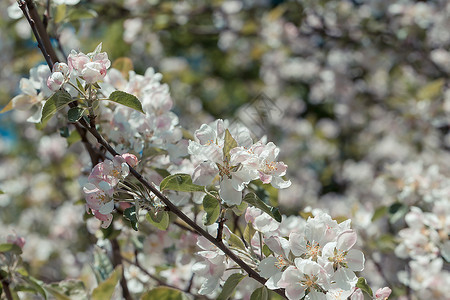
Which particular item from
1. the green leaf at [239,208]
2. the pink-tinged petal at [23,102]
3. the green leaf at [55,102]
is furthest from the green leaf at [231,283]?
the pink-tinged petal at [23,102]

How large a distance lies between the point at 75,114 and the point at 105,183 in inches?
6.0

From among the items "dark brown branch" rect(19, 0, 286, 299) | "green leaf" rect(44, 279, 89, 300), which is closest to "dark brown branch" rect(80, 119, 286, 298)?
"dark brown branch" rect(19, 0, 286, 299)

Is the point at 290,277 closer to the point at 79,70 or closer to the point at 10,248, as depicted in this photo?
the point at 79,70

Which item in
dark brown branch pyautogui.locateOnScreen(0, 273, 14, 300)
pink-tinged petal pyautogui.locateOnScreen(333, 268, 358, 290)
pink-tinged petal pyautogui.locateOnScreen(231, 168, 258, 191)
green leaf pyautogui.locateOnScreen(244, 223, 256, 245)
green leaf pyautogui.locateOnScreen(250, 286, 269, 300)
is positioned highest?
pink-tinged petal pyautogui.locateOnScreen(231, 168, 258, 191)

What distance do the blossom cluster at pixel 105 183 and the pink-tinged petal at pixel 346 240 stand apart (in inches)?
18.0

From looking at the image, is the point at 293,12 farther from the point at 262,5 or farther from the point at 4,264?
the point at 4,264

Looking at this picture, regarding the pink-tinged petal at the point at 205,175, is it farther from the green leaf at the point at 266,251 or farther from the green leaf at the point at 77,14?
the green leaf at the point at 77,14

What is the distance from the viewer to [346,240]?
38.2 inches

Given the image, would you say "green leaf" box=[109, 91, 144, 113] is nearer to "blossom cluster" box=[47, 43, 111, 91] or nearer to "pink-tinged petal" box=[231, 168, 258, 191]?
"blossom cluster" box=[47, 43, 111, 91]

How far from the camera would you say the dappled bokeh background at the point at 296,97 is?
2.81 metres

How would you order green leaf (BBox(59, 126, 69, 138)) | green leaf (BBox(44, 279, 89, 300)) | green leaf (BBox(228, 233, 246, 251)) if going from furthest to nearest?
green leaf (BBox(59, 126, 69, 138)) → green leaf (BBox(44, 279, 89, 300)) → green leaf (BBox(228, 233, 246, 251))

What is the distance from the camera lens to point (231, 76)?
5082 millimetres

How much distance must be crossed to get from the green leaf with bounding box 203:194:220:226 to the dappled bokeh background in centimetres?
78

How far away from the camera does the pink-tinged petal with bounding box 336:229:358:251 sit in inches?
38.1
